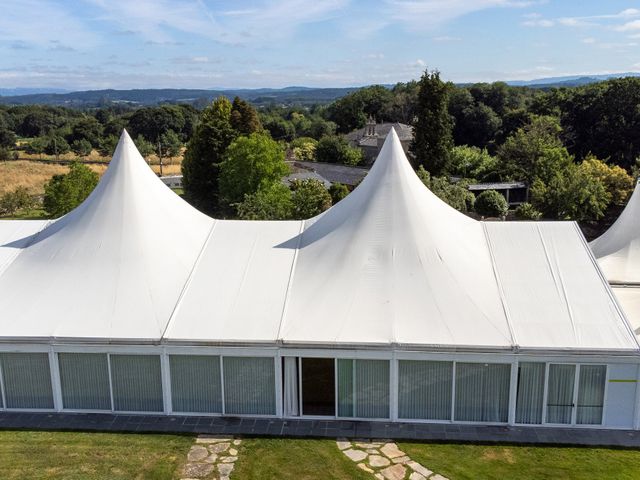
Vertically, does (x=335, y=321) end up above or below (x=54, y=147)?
below

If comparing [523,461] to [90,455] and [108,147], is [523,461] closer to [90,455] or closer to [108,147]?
[90,455]

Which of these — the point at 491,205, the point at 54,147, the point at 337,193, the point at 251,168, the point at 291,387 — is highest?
the point at 251,168

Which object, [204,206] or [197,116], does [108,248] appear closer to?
[204,206]

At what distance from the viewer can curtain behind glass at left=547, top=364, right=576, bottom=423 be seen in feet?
37.8

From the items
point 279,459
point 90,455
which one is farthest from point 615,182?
point 90,455

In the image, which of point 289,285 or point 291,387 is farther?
point 289,285

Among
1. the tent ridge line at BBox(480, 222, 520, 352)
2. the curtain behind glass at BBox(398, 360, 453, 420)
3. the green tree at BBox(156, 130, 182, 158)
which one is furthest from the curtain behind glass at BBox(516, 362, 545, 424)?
the green tree at BBox(156, 130, 182, 158)

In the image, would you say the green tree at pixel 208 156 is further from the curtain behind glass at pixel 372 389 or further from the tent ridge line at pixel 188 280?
the curtain behind glass at pixel 372 389

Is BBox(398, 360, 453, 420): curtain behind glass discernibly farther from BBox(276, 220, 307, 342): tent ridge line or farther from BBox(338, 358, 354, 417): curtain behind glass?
BBox(276, 220, 307, 342): tent ridge line

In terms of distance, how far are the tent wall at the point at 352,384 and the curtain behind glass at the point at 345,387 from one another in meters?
0.02

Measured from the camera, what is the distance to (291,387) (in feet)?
39.5

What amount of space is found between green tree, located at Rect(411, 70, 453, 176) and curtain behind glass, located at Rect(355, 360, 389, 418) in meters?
27.5

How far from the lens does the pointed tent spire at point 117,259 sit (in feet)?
40.8

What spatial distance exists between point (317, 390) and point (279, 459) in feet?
7.10
